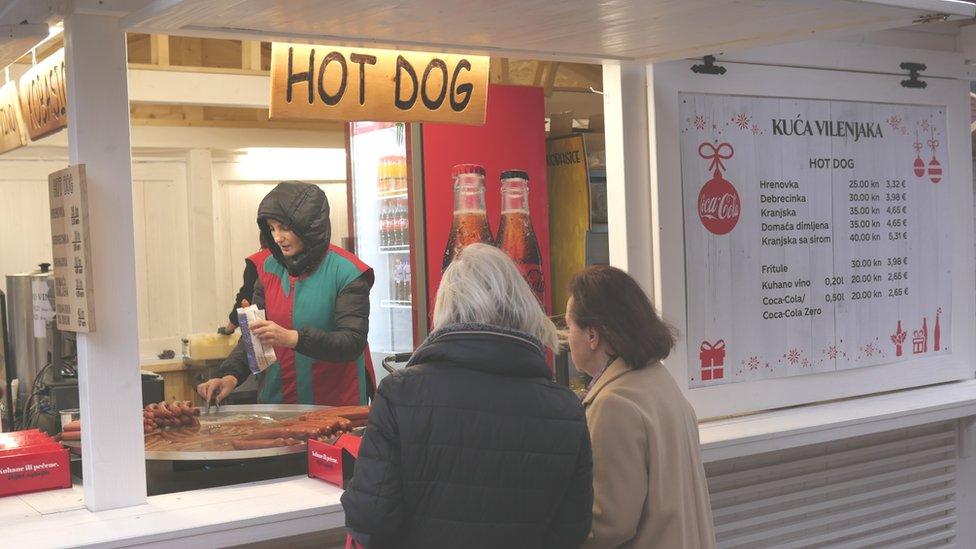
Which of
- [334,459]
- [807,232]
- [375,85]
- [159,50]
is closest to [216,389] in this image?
[334,459]

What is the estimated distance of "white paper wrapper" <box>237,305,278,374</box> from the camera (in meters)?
4.03

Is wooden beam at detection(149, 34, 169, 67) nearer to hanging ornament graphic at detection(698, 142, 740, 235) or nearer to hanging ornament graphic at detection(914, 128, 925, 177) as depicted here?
hanging ornament graphic at detection(698, 142, 740, 235)

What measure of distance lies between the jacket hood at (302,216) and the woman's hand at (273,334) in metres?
0.50

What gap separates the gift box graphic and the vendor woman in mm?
1425

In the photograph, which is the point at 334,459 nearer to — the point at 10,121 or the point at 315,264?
the point at 315,264

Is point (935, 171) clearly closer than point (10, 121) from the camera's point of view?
Yes

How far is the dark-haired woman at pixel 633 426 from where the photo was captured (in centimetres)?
264

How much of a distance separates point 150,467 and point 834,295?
292cm

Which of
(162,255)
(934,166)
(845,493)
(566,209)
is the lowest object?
(845,493)

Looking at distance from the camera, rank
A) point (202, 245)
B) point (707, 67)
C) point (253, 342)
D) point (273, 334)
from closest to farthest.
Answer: point (253, 342)
point (273, 334)
point (707, 67)
point (202, 245)

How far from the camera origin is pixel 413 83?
3.84 metres

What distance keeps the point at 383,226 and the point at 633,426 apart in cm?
395

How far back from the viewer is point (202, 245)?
354 inches

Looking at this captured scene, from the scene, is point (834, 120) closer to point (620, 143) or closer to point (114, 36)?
point (620, 143)
